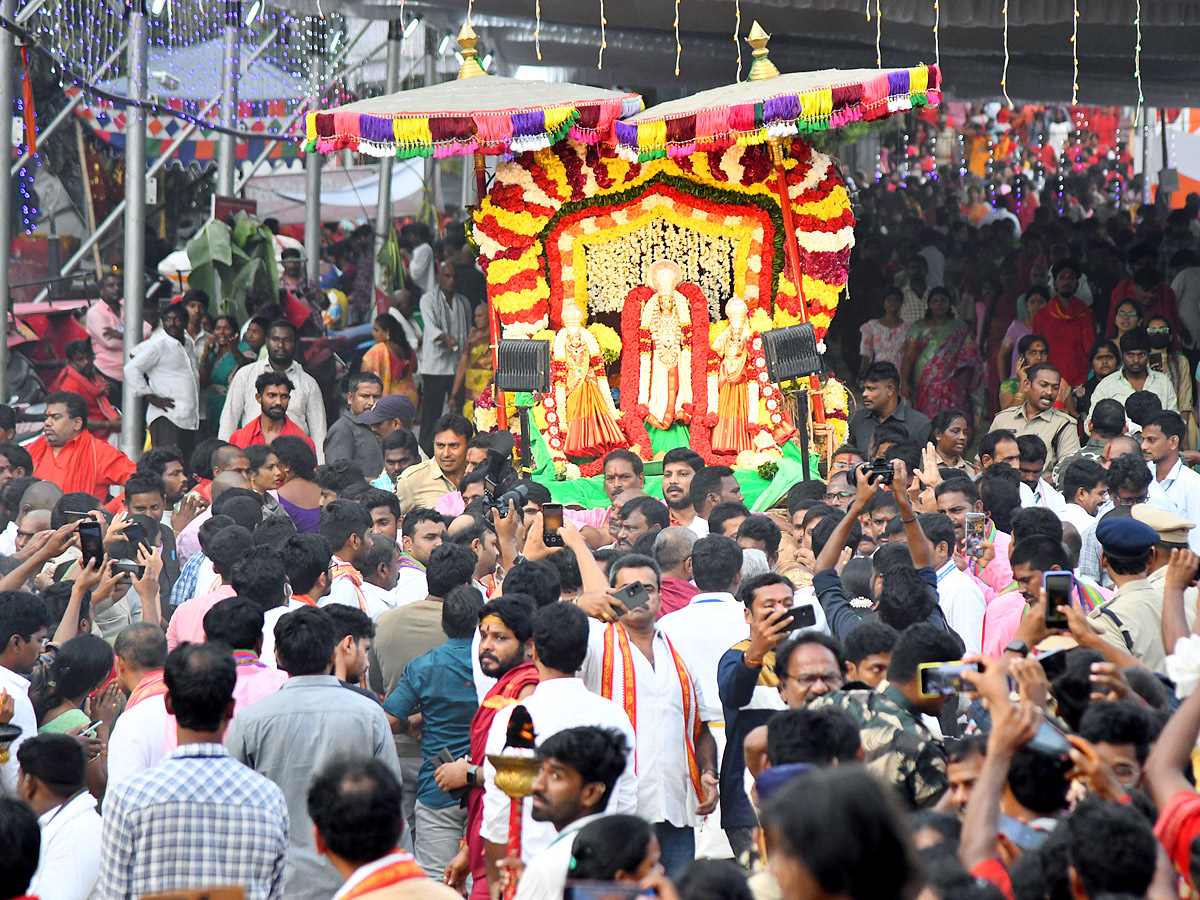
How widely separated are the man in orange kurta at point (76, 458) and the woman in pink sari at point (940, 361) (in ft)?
19.3

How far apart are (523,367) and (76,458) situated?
9.54ft

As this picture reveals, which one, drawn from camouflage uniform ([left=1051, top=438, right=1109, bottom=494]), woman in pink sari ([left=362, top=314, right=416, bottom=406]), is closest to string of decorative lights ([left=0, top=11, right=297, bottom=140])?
woman in pink sari ([left=362, top=314, right=416, bottom=406])

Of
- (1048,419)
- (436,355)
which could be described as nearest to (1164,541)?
(1048,419)

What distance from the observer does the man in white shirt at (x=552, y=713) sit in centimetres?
417

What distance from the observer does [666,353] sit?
432 inches

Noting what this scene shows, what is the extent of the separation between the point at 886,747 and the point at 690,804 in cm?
116

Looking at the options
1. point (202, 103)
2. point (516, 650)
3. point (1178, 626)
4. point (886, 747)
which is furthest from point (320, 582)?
point (202, 103)

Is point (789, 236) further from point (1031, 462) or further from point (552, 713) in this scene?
point (552, 713)

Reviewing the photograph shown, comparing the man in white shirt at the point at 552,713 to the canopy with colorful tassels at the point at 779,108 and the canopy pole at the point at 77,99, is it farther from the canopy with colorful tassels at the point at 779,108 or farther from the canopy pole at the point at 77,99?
the canopy pole at the point at 77,99

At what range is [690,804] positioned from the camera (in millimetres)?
4949

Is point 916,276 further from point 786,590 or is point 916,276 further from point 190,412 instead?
point 786,590

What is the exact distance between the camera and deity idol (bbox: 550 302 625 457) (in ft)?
35.2

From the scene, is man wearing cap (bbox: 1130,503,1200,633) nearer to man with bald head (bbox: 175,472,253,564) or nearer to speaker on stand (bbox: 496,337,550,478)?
man with bald head (bbox: 175,472,253,564)

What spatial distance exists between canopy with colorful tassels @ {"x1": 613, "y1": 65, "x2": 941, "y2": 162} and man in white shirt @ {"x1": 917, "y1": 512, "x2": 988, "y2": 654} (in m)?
4.53
